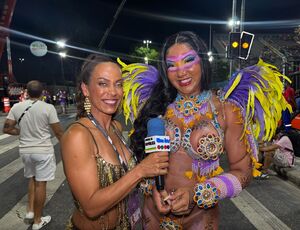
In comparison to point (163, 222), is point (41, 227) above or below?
below

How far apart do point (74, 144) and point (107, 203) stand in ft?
1.25

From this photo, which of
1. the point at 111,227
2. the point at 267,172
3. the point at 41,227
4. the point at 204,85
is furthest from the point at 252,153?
the point at 267,172

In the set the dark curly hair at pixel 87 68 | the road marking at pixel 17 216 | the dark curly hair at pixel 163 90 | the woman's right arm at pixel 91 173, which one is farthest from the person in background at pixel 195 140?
the road marking at pixel 17 216

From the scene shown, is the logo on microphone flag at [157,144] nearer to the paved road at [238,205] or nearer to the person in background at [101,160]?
the person in background at [101,160]

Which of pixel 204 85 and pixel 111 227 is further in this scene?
pixel 204 85

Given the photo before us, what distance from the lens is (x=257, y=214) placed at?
457 centimetres

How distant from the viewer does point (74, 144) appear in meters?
1.79

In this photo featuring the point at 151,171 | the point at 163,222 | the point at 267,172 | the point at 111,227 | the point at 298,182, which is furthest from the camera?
the point at 267,172

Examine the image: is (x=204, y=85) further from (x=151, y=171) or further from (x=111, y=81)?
(x=151, y=171)

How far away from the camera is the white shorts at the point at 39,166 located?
15.0 feet

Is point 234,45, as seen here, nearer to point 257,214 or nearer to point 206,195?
point 257,214

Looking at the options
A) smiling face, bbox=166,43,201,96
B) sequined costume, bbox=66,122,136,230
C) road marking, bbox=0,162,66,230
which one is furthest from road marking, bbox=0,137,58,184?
smiling face, bbox=166,43,201,96

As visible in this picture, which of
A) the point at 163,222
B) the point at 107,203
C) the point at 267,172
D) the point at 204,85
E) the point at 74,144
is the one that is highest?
the point at 204,85

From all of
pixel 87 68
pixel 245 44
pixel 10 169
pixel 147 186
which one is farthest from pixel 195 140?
pixel 245 44
